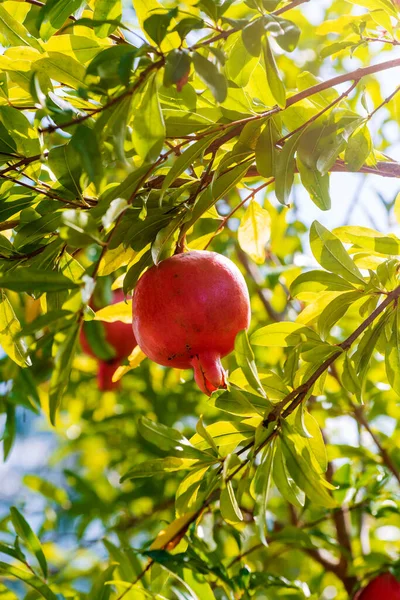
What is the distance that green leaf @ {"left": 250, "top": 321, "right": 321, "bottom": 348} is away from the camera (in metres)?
0.78

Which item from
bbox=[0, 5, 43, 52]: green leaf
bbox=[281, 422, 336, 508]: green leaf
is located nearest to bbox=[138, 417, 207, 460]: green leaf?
bbox=[281, 422, 336, 508]: green leaf

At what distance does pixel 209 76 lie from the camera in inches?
22.4

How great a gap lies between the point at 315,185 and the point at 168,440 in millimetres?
315

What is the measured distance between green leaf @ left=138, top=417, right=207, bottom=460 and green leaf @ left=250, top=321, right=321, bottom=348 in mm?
133

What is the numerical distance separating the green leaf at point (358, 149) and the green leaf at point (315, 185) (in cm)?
3

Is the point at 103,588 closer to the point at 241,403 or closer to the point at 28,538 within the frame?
the point at 28,538

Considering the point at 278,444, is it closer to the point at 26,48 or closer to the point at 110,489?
the point at 26,48

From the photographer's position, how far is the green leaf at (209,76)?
1.85 ft

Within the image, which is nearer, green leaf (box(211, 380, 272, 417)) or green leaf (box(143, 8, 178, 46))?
green leaf (box(143, 8, 178, 46))

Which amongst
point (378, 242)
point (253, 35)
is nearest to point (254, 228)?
point (378, 242)

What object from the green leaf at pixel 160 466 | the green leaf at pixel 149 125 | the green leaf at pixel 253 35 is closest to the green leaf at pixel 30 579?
the green leaf at pixel 160 466

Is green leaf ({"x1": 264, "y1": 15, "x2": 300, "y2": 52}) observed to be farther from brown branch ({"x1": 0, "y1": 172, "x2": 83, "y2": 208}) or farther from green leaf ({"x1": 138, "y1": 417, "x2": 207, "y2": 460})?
green leaf ({"x1": 138, "y1": 417, "x2": 207, "y2": 460})

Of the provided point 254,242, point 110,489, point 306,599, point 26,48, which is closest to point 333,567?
point 306,599

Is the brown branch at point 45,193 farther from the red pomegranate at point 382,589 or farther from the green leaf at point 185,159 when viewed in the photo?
the red pomegranate at point 382,589
